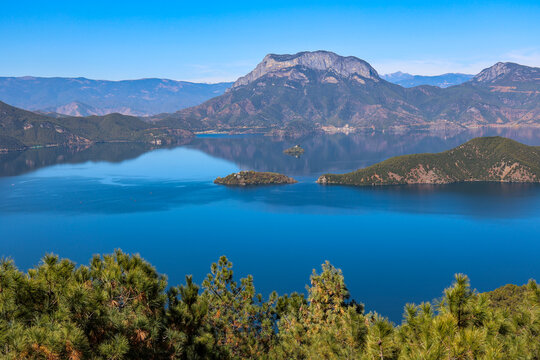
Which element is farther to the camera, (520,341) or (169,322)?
(169,322)

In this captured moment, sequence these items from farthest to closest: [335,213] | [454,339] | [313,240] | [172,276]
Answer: [335,213], [313,240], [172,276], [454,339]

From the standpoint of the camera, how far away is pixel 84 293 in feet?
51.0

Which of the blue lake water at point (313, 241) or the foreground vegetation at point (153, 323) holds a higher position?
the foreground vegetation at point (153, 323)

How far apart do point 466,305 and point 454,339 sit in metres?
2.81

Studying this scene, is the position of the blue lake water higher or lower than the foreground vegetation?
lower

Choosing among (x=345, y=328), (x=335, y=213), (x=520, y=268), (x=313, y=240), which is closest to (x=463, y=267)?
(x=520, y=268)

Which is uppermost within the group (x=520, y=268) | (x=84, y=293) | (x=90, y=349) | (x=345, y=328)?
(x=84, y=293)

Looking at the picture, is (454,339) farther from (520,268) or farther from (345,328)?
(520,268)

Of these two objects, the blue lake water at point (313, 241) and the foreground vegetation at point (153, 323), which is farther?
the blue lake water at point (313, 241)

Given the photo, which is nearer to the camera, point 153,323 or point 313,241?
point 153,323

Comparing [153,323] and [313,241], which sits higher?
[153,323]

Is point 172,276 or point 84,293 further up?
point 84,293

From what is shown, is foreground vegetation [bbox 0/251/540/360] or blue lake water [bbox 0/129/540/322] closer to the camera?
foreground vegetation [bbox 0/251/540/360]

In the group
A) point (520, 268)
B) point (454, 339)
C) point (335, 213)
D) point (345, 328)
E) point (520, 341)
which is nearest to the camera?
point (454, 339)
